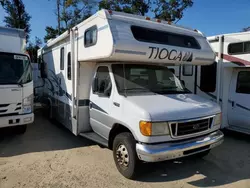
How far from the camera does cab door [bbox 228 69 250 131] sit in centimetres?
622

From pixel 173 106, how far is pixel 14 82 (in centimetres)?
409

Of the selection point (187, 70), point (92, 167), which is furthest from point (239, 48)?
point (92, 167)

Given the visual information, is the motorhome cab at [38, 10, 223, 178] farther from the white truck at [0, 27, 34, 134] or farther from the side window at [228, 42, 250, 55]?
the side window at [228, 42, 250, 55]

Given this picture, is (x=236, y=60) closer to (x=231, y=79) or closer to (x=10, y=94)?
(x=231, y=79)

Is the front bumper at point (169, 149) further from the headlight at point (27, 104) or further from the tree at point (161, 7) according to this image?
the tree at point (161, 7)

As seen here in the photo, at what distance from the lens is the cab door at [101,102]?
465cm

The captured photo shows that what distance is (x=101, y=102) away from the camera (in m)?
4.88

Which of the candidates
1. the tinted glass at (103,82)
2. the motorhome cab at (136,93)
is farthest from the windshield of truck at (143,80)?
the tinted glass at (103,82)

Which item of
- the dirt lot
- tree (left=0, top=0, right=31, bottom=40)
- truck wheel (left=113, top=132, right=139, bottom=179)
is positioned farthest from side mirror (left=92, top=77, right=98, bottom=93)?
tree (left=0, top=0, right=31, bottom=40)

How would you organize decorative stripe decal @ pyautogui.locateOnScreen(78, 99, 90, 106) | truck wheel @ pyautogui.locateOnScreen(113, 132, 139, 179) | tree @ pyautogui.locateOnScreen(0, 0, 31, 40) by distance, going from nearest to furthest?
1. truck wheel @ pyautogui.locateOnScreen(113, 132, 139, 179)
2. decorative stripe decal @ pyautogui.locateOnScreen(78, 99, 90, 106)
3. tree @ pyautogui.locateOnScreen(0, 0, 31, 40)

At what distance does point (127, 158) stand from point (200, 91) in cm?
409

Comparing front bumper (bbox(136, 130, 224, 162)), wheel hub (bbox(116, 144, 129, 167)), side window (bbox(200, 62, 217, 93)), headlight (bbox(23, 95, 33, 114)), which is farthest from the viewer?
side window (bbox(200, 62, 217, 93))

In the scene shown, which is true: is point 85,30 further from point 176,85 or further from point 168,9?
point 168,9

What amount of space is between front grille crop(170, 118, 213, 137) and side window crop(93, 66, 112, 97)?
5.05 ft
